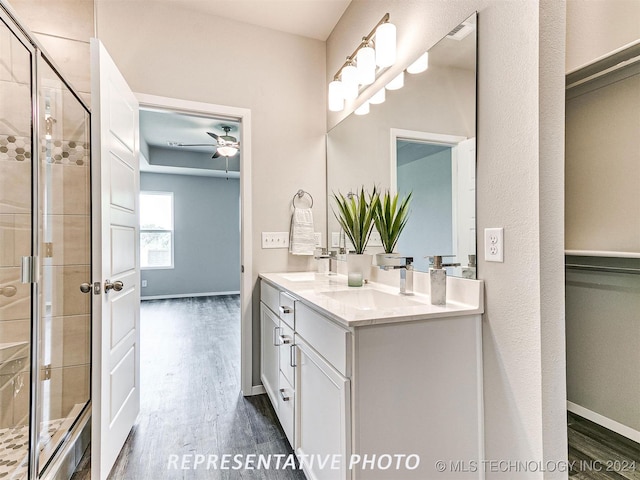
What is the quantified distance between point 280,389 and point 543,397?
126cm

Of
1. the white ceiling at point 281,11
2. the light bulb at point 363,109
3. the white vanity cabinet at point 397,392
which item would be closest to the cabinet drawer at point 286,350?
the white vanity cabinet at point 397,392

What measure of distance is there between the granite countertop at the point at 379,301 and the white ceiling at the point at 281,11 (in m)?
1.81

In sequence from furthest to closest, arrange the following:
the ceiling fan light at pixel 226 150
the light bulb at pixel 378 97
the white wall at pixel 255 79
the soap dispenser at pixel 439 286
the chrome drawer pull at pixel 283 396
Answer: the ceiling fan light at pixel 226 150 < the white wall at pixel 255 79 < the light bulb at pixel 378 97 < the chrome drawer pull at pixel 283 396 < the soap dispenser at pixel 439 286

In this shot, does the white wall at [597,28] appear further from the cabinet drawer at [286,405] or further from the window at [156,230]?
the window at [156,230]

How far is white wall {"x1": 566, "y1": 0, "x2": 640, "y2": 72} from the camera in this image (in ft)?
3.58

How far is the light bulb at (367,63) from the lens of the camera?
1935 mm

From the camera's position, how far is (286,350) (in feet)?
5.75

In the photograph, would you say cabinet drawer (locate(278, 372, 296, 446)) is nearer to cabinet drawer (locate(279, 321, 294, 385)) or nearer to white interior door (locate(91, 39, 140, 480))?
cabinet drawer (locate(279, 321, 294, 385))

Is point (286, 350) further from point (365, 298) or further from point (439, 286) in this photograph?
point (439, 286)

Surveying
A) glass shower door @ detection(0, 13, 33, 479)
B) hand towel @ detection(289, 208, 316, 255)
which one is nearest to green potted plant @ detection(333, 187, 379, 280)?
hand towel @ detection(289, 208, 316, 255)

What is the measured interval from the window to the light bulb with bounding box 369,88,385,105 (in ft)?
17.4

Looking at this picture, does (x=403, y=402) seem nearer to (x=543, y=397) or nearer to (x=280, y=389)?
(x=543, y=397)

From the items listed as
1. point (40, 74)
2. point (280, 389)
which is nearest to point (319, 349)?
point (280, 389)

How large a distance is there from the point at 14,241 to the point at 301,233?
1568mm
